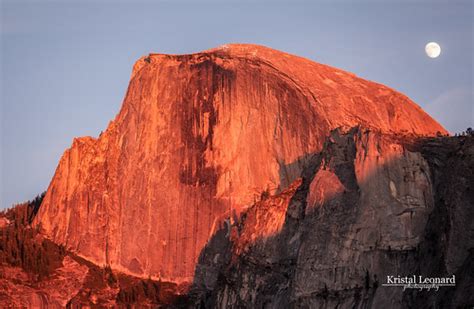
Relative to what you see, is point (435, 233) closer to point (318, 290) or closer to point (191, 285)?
point (318, 290)

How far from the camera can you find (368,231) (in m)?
71.9

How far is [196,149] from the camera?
8962 centimetres

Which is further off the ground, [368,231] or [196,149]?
[196,149]

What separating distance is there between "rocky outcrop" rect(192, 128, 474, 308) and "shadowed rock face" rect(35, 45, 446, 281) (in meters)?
8.17

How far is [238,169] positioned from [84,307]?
12.8 metres

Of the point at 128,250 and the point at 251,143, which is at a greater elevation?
the point at 251,143

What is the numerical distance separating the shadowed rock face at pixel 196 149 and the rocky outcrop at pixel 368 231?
8.17m

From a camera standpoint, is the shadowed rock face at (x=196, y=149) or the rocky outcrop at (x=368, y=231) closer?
the rocky outcrop at (x=368, y=231)

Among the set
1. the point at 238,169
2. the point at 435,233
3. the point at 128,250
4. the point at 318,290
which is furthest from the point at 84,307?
the point at 435,233

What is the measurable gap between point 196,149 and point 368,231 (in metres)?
20.5

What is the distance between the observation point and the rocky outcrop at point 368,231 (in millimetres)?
69125

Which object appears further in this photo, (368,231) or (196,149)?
(196,149)

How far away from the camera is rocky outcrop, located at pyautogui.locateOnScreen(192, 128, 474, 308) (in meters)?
69.1

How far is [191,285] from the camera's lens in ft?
283
